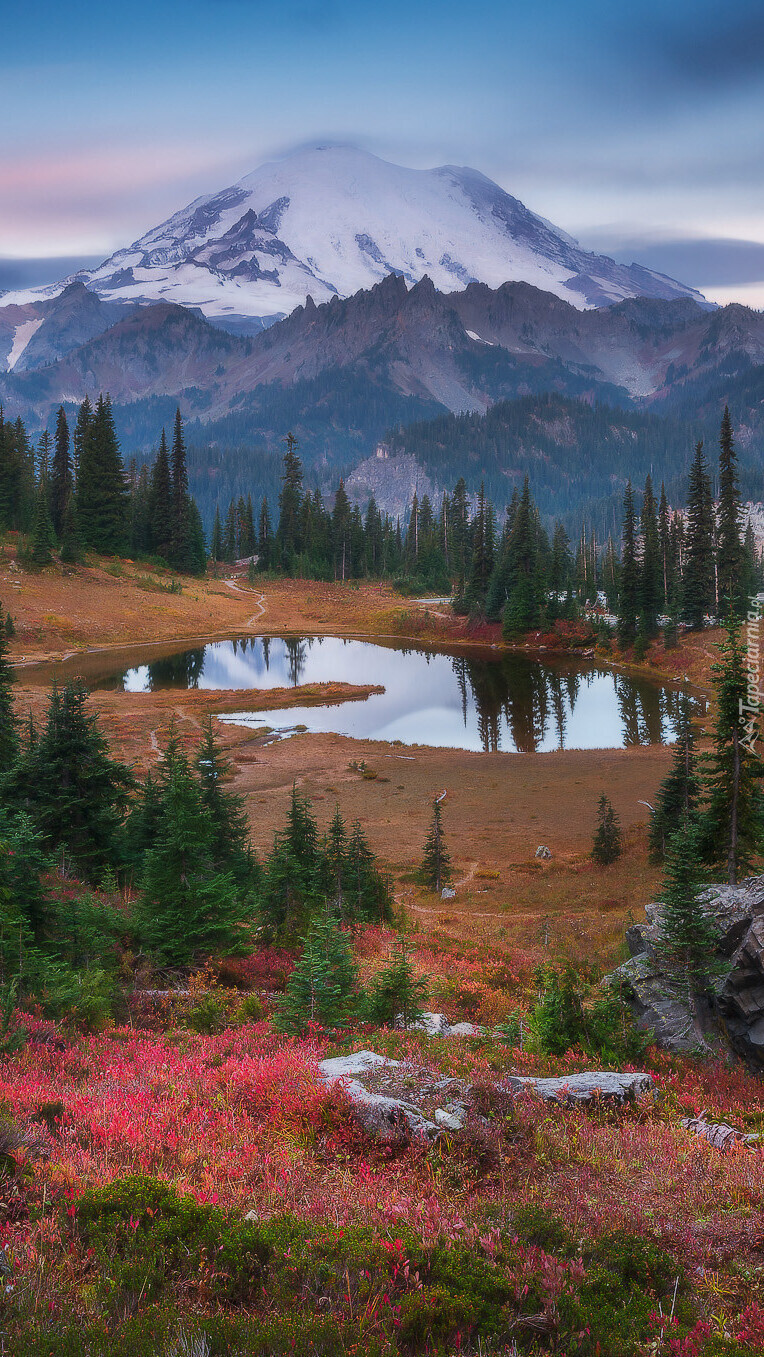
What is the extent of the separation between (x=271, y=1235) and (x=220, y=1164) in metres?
1.26

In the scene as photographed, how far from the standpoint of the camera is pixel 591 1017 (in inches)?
425

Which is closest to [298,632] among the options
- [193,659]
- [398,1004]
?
[193,659]

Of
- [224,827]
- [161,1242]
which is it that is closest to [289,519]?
[224,827]

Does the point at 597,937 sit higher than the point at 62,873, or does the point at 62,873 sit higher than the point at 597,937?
the point at 62,873

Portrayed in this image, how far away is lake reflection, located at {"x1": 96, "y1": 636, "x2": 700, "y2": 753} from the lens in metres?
49.9

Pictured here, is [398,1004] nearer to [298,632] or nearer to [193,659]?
[193,659]

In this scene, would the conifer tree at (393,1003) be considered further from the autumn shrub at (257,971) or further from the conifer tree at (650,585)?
the conifer tree at (650,585)

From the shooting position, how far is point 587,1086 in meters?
7.76

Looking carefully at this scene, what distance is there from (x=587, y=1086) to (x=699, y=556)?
242 feet

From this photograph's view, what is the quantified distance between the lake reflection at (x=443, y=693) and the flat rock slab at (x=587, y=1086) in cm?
3834

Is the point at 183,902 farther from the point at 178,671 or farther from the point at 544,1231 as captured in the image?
the point at 178,671

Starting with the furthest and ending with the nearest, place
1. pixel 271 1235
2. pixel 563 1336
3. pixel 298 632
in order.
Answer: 1. pixel 298 632
2. pixel 271 1235
3. pixel 563 1336

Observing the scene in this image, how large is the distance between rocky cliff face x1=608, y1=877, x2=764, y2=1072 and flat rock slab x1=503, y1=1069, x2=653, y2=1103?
3492 millimetres

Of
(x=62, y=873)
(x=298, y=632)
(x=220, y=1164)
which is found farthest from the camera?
(x=298, y=632)
